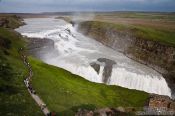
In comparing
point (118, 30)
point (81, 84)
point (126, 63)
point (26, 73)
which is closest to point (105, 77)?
point (126, 63)

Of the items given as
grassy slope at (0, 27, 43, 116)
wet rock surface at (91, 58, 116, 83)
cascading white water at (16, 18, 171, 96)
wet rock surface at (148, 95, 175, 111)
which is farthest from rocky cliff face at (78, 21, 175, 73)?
wet rock surface at (148, 95, 175, 111)

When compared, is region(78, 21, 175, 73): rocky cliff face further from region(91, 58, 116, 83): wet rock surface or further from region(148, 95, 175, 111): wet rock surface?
region(148, 95, 175, 111): wet rock surface

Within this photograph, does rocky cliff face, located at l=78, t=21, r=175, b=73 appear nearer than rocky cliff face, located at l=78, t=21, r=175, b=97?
No

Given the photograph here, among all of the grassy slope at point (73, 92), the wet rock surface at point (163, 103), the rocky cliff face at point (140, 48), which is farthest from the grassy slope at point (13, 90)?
the rocky cliff face at point (140, 48)

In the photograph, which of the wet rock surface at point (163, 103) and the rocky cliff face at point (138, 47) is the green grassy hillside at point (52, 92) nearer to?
the wet rock surface at point (163, 103)

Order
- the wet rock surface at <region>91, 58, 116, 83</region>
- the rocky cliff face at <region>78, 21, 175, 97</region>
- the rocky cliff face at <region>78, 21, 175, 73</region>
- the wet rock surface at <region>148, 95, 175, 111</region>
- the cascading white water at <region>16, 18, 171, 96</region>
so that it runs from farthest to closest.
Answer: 1. the rocky cliff face at <region>78, 21, 175, 73</region>
2. the rocky cliff face at <region>78, 21, 175, 97</region>
3. the wet rock surface at <region>91, 58, 116, 83</region>
4. the cascading white water at <region>16, 18, 171, 96</region>
5. the wet rock surface at <region>148, 95, 175, 111</region>

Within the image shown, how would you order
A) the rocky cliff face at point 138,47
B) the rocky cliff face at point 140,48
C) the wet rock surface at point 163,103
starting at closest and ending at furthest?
the wet rock surface at point 163,103
the rocky cliff face at point 140,48
the rocky cliff face at point 138,47

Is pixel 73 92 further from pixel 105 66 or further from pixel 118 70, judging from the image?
pixel 105 66

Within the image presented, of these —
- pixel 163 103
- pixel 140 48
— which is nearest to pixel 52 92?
pixel 163 103
